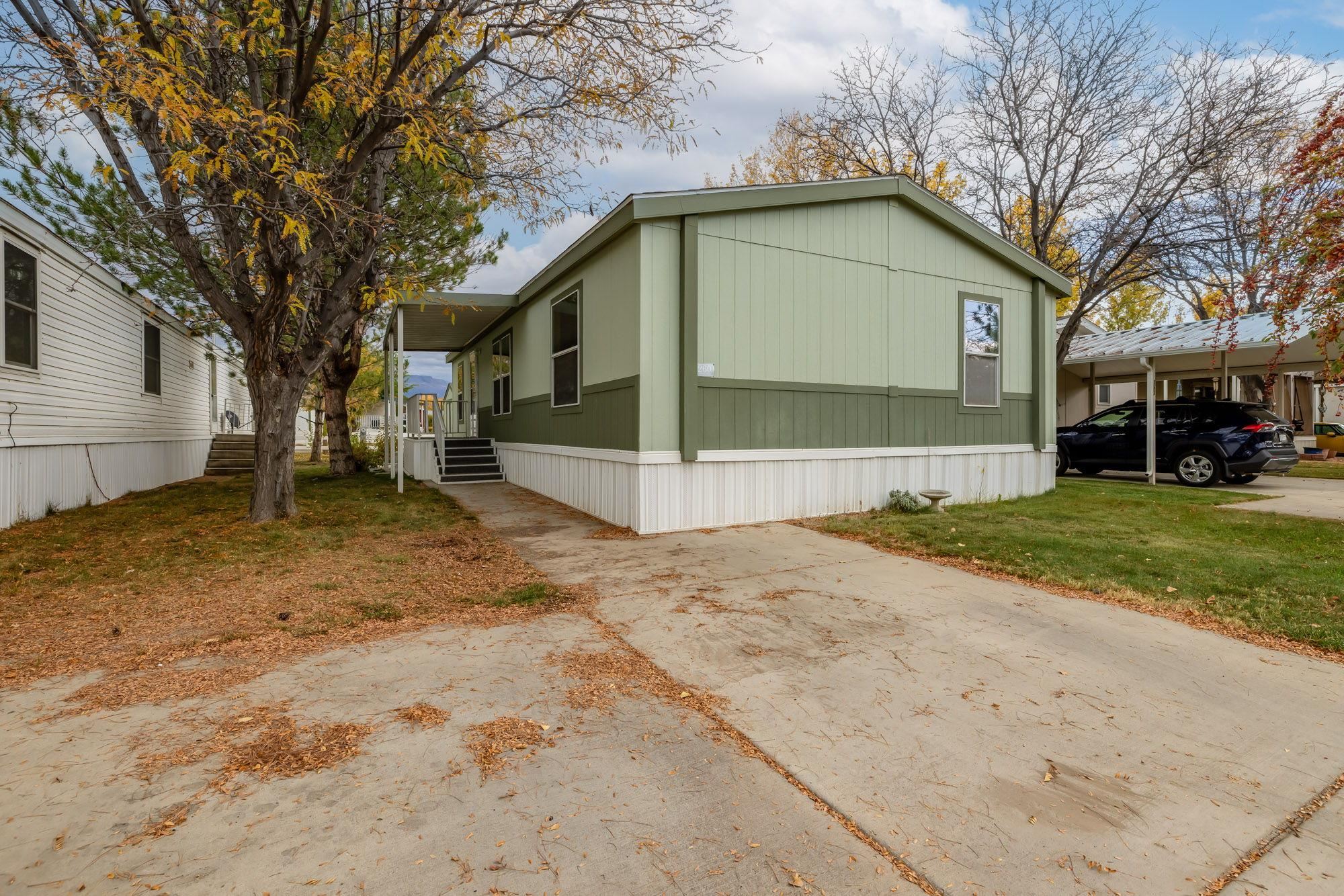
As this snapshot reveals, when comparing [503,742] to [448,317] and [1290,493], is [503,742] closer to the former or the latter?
[448,317]

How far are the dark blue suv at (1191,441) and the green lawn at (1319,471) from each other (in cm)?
246

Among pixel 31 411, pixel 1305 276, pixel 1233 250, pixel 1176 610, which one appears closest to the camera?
pixel 1176 610

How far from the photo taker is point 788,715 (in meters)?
2.88

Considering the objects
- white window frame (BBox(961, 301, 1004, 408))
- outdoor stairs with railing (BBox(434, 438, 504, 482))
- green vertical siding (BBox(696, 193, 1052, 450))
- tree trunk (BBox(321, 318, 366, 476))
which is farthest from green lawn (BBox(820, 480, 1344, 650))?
tree trunk (BBox(321, 318, 366, 476))

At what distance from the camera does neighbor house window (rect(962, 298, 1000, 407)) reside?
9445 millimetres

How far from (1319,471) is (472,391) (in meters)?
19.0

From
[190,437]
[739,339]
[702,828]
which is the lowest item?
[702,828]

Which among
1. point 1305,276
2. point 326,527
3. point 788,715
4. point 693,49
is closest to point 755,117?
point 693,49

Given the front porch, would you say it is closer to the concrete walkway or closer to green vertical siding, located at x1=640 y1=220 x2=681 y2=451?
green vertical siding, located at x1=640 y1=220 x2=681 y2=451

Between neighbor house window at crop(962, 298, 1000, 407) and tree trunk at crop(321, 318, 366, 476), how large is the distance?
11.1 metres

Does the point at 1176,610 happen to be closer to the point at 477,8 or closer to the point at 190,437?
the point at 477,8

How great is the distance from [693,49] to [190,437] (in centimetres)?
1455

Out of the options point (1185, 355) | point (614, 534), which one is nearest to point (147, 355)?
point (614, 534)

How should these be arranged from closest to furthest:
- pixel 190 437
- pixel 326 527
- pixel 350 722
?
pixel 350 722 → pixel 326 527 → pixel 190 437
